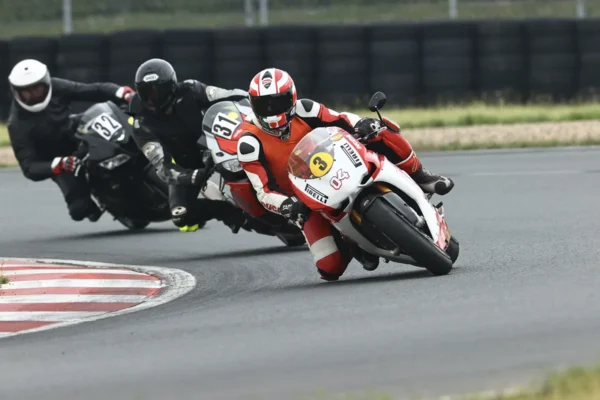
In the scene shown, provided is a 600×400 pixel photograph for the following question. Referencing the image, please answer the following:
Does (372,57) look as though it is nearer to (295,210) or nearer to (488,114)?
(488,114)

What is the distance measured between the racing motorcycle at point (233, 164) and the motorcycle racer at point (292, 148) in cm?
121

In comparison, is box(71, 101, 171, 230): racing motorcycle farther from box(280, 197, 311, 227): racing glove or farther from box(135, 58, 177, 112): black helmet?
box(280, 197, 311, 227): racing glove

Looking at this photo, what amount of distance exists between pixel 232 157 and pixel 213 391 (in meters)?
5.26

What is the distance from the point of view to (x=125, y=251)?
40.1 ft

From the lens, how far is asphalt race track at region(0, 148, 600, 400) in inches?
221

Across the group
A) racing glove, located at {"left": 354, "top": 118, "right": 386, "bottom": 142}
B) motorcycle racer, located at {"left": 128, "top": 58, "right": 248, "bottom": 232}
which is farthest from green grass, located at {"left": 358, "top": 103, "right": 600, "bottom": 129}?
racing glove, located at {"left": 354, "top": 118, "right": 386, "bottom": 142}

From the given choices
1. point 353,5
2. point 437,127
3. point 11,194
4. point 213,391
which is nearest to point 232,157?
point 213,391

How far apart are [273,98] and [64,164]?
5.02 meters

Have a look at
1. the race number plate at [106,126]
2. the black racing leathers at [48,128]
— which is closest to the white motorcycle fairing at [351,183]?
the race number plate at [106,126]

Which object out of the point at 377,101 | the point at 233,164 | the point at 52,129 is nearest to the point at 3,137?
the point at 52,129

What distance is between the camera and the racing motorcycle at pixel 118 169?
13.2m

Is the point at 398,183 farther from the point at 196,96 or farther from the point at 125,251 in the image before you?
the point at 125,251

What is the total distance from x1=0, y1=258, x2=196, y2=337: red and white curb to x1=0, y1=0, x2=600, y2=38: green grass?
682 inches

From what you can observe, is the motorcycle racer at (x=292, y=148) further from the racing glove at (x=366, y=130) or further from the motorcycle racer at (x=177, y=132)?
the motorcycle racer at (x=177, y=132)
